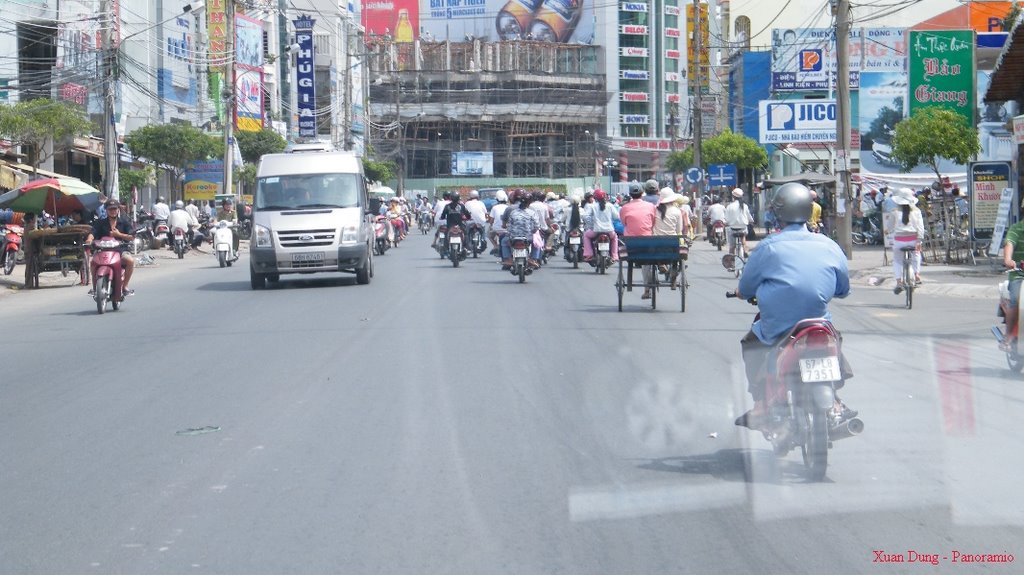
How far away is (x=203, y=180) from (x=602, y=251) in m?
36.1

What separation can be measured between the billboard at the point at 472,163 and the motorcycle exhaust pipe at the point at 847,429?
4419 inches

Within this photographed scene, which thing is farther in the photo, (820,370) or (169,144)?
(169,144)

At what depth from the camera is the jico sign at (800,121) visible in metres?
27.9

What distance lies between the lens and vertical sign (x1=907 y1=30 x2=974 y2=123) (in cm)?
3962

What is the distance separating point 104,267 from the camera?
17641 millimetres

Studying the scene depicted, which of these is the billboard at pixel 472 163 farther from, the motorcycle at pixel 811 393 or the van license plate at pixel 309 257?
the motorcycle at pixel 811 393

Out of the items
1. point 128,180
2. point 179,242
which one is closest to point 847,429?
point 179,242

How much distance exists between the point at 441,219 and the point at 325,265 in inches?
353

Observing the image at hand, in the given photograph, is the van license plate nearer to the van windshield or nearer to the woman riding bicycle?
the van windshield

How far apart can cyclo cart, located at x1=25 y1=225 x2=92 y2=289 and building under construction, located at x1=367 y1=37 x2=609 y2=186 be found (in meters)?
97.4

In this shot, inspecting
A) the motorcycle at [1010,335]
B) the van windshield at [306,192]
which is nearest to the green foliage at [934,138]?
the van windshield at [306,192]

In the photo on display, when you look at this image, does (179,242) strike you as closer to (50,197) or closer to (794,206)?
(50,197)

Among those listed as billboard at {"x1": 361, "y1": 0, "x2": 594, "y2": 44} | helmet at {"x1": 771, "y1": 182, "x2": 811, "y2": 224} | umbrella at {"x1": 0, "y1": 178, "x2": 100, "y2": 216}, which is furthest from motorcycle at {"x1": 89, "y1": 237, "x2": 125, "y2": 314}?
billboard at {"x1": 361, "y1": 0, "x2": 594, "y2": 44}

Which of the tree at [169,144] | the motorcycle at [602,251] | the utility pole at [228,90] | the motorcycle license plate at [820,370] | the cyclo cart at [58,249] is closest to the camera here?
the motorcycle license plate at [820,370]
